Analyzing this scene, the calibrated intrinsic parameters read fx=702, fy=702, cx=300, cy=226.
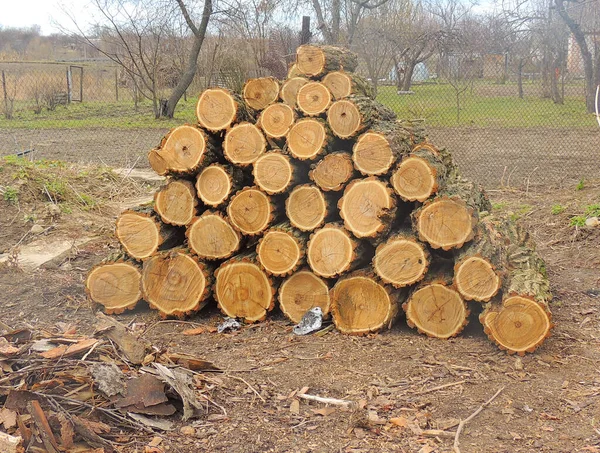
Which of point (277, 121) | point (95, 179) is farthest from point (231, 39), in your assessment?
point (277, 121)

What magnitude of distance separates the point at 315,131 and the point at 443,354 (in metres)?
1.72

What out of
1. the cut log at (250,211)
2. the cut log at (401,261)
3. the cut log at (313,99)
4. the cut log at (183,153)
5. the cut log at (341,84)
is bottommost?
the cut log at (401,261)

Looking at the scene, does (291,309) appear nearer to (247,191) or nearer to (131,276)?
(247,191)

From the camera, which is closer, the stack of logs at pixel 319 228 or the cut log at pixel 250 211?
the stack of logs at pixel 319 228

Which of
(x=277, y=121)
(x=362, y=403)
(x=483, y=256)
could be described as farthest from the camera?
(x=277, y=121)

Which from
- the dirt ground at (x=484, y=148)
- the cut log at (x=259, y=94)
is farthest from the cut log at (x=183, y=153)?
the dirt ground at (x=484, y=148)

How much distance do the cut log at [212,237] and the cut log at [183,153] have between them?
1.21ft

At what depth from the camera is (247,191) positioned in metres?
4.89

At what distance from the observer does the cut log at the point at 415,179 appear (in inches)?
178

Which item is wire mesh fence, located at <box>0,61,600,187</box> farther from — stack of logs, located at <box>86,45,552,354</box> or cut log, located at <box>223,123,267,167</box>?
cut log, located at <box>223,123,267,167</box>

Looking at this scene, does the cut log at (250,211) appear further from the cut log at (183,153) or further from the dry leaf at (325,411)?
the dry leaf at (325,411)

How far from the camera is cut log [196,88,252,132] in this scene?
5.05m

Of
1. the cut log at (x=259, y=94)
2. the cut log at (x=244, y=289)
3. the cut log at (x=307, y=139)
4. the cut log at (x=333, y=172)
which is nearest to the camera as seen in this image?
the cut log at (x=333, y=172)

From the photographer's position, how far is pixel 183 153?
5.02m
